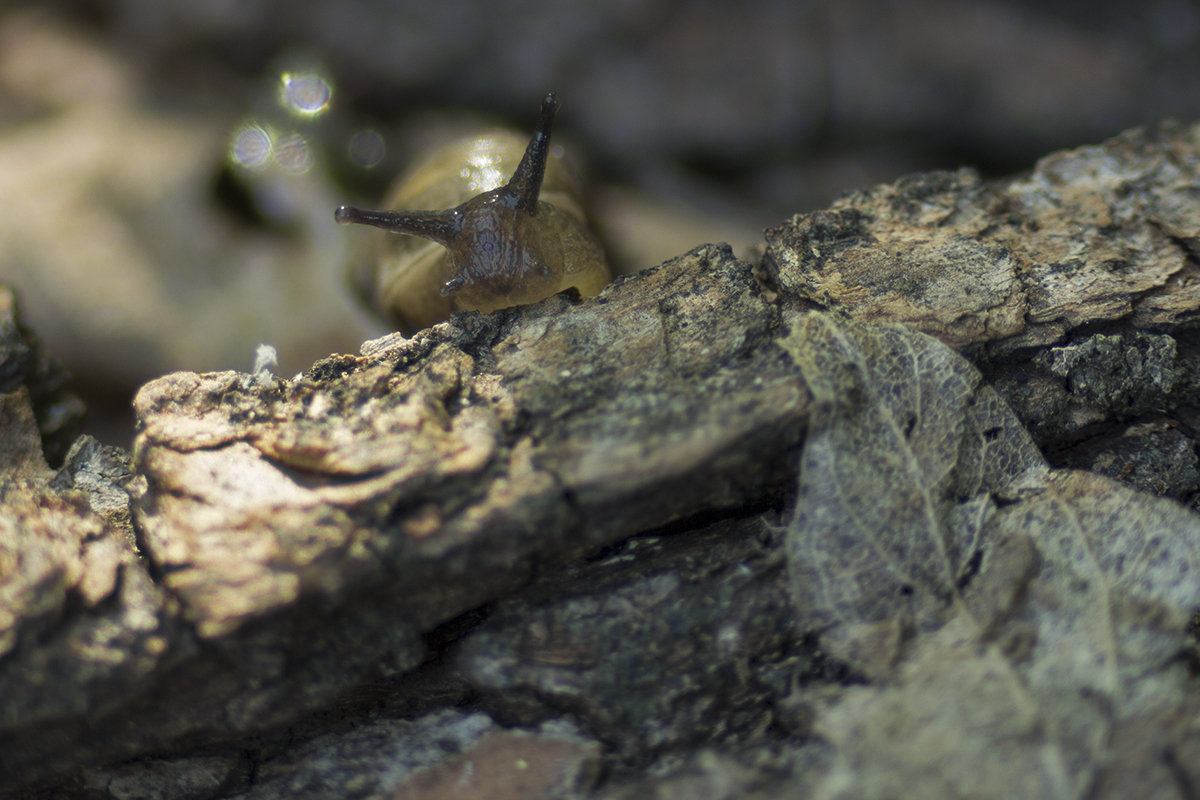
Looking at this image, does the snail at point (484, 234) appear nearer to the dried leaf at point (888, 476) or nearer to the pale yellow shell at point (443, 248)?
the pale yellow shell at point (443, 248)

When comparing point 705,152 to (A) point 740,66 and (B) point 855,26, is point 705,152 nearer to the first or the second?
(A) point 740,66

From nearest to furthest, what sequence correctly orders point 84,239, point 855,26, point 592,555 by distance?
point 592,555 → point 84,239 → point 855,26

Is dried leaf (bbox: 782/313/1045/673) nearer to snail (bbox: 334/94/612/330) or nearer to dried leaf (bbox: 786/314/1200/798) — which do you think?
Answer: dried leaf (bbox: 786/314/1200/798)

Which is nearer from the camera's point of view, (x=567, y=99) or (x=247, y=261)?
(x=247, y=261)

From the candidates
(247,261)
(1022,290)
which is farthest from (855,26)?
(247,261)

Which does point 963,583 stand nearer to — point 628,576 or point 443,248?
point 628,576

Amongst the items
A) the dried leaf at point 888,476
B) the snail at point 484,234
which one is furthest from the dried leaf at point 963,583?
the snail at point 484,234
